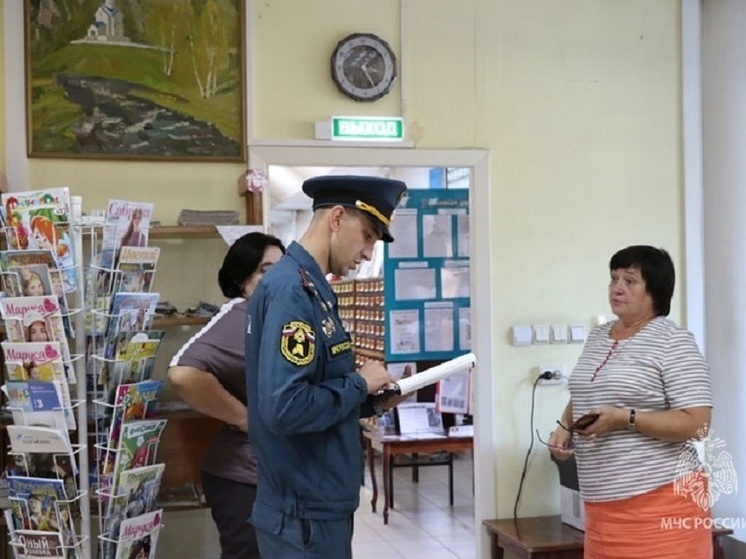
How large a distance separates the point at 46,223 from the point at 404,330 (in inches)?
99.8

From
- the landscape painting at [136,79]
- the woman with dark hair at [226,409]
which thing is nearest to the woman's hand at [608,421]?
the woman with dark hair at [226,409]

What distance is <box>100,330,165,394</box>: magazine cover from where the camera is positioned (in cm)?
293

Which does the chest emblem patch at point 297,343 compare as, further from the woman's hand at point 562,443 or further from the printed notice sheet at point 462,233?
the printed notice sheet at point 462,233

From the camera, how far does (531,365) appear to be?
404 cm

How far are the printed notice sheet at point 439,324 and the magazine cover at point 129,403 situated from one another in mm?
2269

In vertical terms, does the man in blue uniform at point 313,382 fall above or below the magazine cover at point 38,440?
above

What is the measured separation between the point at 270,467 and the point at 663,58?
318 centimetres

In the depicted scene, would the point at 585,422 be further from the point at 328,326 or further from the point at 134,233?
the point at 134,233

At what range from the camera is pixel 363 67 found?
379 centimetres

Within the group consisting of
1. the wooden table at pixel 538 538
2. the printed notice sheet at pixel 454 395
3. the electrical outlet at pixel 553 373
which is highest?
the electrical outlet at pixel 553 373

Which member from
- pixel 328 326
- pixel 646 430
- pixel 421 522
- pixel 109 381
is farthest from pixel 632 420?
pixel 421 522

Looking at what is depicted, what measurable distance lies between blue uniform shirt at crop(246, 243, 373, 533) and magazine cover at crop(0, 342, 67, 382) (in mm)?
1213

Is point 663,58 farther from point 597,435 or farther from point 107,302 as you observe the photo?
point 107,302

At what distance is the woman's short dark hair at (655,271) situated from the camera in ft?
8.40
